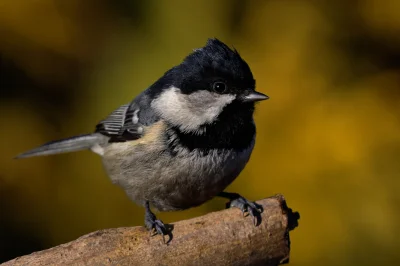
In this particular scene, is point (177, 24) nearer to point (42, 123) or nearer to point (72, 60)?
point (72, 60)

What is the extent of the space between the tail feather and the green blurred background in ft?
1.04

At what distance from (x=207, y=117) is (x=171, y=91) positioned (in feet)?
0.52

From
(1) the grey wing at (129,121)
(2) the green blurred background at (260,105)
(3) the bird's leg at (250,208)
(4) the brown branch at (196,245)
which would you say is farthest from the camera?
(2) the green blurred background at (260,105)

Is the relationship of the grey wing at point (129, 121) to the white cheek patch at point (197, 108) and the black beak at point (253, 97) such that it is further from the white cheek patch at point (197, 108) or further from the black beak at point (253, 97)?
the black beak at point (253, 97)

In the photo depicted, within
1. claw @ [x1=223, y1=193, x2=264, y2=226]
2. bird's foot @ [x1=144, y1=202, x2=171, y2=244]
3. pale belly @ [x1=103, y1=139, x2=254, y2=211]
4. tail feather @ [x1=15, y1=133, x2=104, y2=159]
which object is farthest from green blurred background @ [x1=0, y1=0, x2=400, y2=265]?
bird's foot @ [x1=144, y1=202, x2=171, y2=244]

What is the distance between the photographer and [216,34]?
2705 millimetres

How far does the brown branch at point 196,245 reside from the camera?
1.58m

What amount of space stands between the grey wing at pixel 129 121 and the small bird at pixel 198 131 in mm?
27

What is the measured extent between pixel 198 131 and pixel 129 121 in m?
0.43

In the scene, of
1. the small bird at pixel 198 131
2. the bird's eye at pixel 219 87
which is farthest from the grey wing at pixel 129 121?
the bird's eye at pixel 219 87

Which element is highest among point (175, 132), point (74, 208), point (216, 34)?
point (216, 34)

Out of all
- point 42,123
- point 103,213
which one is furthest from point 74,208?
point 42,123

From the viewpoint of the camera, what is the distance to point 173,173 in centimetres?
186

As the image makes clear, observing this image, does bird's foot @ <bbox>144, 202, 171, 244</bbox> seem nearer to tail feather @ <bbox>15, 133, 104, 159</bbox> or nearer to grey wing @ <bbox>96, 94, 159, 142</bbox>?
grey wing @ <bbox>96, 94, 159, 142</bbox>
